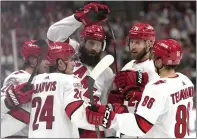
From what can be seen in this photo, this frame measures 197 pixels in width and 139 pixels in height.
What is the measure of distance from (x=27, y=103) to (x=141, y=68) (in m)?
0.59

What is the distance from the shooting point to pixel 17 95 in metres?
1.95

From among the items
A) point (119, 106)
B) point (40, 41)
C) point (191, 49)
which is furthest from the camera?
point (191, 49)

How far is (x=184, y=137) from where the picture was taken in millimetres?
1903

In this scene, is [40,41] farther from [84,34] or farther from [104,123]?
[104,123]

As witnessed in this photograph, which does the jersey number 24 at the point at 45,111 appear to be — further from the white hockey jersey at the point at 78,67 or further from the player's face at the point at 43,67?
the white hockey jersey at the point at 78,67

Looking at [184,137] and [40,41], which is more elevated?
[40,41]

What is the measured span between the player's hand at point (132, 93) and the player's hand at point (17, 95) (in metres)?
0.45

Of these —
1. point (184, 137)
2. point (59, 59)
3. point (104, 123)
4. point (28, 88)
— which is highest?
point (59, 59)

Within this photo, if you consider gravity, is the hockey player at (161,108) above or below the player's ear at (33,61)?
below

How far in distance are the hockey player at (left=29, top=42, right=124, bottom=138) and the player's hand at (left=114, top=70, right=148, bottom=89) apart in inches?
6.6

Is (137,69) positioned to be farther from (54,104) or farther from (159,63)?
(54,104)

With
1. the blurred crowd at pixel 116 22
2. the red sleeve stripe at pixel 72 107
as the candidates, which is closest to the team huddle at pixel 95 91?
the red sleeve stripe at pixel 72 107

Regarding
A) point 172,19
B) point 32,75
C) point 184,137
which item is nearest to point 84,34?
point 32,75

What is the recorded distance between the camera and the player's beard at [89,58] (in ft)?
6.93
